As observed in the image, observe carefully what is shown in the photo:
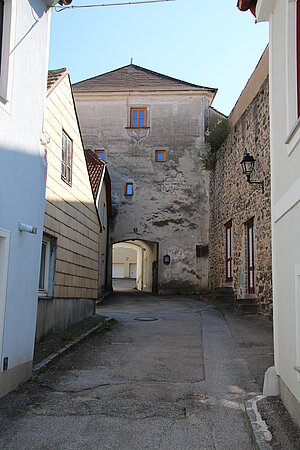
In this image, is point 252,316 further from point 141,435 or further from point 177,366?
point 141,435

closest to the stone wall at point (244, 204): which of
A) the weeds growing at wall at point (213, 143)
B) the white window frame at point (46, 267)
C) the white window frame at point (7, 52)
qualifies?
the weeds growing at wall at point (213, 143)

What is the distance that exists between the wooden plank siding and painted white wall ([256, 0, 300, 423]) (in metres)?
4.15

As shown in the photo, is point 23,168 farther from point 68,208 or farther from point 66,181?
point 68,208

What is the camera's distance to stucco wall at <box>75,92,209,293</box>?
21422mm

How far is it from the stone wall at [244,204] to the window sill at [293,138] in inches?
268

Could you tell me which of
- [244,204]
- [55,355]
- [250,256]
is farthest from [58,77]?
[250,256]

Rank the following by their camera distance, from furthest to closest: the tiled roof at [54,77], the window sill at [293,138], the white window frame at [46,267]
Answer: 1. the white window frame at [46,267]
2. the tiled roof at [54,77]
3. the window sill at [293,138]

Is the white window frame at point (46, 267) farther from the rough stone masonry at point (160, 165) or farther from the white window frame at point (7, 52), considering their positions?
the rough stone masonry at point (160, 165)

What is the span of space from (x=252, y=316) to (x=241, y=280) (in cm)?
249

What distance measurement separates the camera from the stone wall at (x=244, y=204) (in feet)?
38.7

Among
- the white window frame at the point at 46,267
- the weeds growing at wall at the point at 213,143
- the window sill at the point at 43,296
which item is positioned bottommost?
the window sill at the point at 43,296

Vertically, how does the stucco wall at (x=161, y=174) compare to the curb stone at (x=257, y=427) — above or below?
above

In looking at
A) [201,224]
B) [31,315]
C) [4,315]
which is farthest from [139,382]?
[201,224]

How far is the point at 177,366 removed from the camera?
24.1 ft
